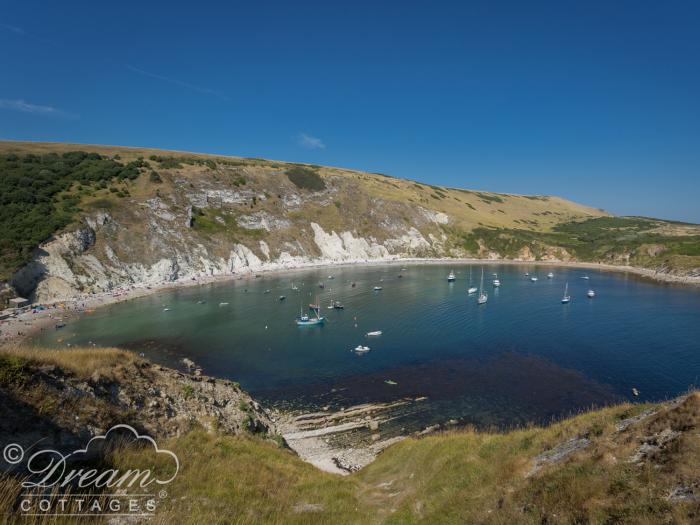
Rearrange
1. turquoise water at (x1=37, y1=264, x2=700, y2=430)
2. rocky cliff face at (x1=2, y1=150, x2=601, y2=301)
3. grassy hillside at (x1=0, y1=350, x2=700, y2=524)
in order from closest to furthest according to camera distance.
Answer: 1. grassy hillside at (x1=0, y1=350, x2=700, y2=524)
2. turquoise water at (x1=37, y1=264, x2=700, y2=430)
3. rocky cliff face at (x1=2, y1=150, x2=601, y2=301)

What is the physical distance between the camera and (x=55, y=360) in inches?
521

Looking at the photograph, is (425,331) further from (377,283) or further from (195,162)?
(195,162)

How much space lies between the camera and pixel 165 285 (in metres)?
96.4

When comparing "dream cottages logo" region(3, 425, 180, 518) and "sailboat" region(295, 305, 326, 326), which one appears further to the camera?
"sailboat" region(295, 305, 326, 326)

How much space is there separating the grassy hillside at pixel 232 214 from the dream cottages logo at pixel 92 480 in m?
83.9

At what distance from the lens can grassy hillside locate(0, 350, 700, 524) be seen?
7.35 meters

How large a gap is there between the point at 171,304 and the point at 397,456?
74.7 metres

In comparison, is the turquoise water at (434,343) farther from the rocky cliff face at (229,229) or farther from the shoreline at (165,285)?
the rocky cliff face at (229,229)

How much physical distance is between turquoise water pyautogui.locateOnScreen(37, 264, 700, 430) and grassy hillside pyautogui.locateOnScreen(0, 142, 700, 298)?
86.9 ft

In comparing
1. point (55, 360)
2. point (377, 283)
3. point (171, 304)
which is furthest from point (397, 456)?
point (377, 283)

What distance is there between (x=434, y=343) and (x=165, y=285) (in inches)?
3014

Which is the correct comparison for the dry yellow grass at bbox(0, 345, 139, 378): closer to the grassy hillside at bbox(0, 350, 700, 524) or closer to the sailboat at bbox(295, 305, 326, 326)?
the grassy hillside at bbox(0, 350, 700, 524)

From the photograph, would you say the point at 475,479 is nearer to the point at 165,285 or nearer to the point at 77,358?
the point at 77,358

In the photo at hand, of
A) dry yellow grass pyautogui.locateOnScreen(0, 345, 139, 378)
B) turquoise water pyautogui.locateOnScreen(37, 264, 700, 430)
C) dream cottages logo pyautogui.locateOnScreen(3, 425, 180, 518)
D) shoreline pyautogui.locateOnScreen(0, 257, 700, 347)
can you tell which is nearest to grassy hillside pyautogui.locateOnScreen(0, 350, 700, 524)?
dry yellow grass pyautogui.locateOnScreen(0, 345, 139, 378)
